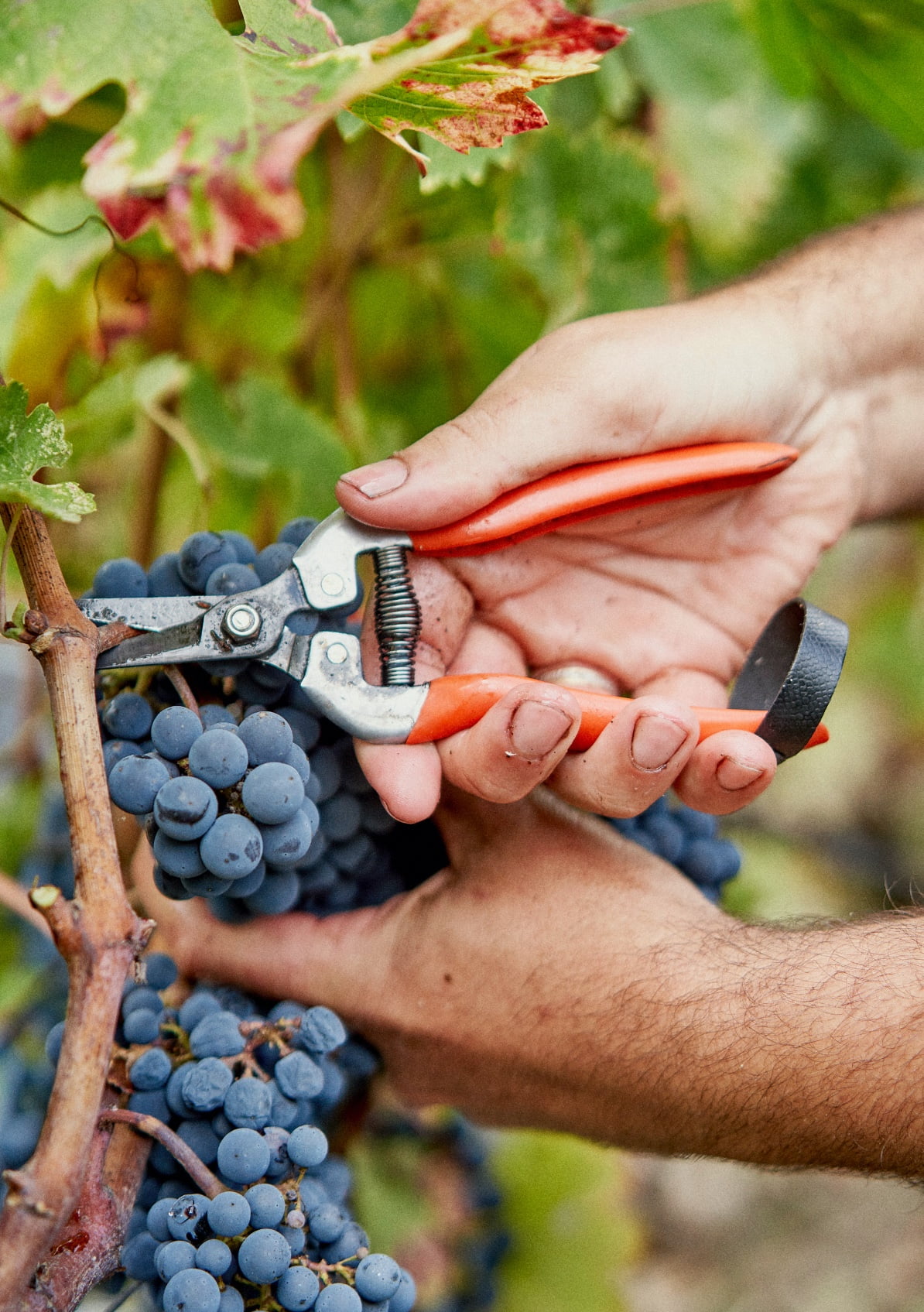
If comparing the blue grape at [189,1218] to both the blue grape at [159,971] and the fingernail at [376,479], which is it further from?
the fingernail at [376,479]

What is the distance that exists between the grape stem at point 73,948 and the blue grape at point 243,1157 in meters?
0.06

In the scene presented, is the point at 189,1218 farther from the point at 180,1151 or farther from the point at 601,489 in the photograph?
the point at 601,489

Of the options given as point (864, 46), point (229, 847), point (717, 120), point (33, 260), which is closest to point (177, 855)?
point (229, 847)

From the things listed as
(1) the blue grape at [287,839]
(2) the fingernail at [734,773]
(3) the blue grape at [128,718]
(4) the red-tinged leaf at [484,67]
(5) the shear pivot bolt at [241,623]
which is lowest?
(2) the fingernail at [734,773]

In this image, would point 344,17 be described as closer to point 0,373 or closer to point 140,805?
point 0,373

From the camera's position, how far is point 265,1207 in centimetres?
59

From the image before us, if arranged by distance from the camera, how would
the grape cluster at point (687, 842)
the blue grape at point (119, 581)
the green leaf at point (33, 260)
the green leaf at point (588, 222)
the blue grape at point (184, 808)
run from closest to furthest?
the blue grape at point (184, 808)
the blue grape at point (119, 581)
the grape cluster at point (687, 842)
the green leaf at point (33, 260)
the green leaf at point (588, 222)

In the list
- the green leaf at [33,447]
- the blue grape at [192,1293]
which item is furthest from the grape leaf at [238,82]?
the blue grape at [192,1293]

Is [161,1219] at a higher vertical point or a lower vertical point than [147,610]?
lower

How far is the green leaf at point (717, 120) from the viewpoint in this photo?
1.17 metres

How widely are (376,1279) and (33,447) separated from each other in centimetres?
51

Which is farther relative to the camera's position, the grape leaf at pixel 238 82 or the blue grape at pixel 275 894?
the blue grape at pixel 275 894

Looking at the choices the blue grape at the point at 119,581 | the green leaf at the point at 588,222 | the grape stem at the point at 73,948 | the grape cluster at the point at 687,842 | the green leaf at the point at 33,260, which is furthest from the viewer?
the green leaf at the point at 588,222

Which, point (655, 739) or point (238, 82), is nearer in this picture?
point (238, 82)
